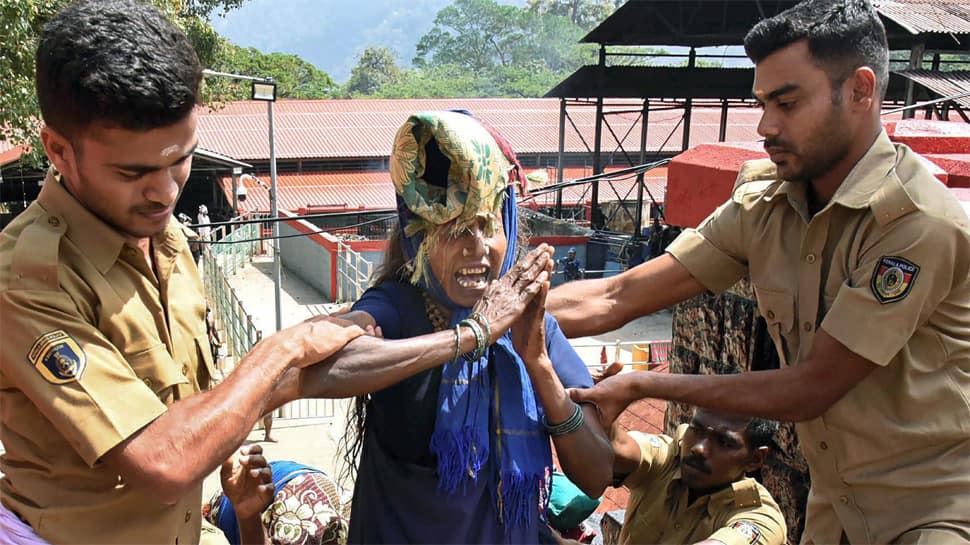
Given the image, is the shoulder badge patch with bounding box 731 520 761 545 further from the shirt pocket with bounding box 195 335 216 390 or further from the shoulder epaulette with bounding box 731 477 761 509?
the shirt pocket with bounding box 195 335 216 390

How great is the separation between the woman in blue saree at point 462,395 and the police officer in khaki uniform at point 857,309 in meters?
0.21

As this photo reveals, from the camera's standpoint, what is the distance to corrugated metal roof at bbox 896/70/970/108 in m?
13.6

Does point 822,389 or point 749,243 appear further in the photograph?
point 749,243

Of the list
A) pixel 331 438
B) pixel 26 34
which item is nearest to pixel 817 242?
pixel 331 438

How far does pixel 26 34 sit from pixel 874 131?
10689 millimetres

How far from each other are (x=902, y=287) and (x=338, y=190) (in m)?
24.5

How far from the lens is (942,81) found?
562 inches

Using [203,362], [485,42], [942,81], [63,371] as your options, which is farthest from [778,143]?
[485,42]

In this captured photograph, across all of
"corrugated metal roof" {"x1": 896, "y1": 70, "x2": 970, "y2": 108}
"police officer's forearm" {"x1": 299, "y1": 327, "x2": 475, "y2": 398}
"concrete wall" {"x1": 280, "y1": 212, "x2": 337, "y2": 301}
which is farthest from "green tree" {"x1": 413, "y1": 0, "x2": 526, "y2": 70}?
"police officer's forearm" {"x1": 299, "y1": 327, "x2": 475, "y2": 398}

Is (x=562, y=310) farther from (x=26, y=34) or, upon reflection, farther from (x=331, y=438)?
(x=26, y=34)

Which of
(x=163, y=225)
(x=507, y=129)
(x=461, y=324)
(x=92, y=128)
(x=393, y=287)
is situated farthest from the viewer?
(x=507, y=129)

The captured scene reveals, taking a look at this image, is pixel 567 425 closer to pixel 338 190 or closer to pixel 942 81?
pixel 942 81

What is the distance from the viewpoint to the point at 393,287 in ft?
7.87

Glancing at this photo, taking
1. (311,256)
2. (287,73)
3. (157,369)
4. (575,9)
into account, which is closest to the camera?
(157,369)
